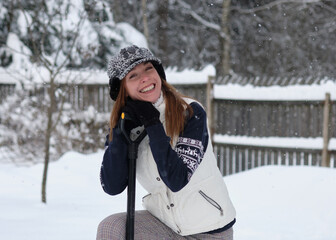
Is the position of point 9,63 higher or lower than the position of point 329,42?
lower

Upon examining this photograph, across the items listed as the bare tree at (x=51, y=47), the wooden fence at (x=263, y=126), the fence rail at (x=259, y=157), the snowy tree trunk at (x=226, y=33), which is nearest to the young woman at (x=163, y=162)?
the bare tree at (x=51, y=47)

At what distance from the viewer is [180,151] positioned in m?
2.25

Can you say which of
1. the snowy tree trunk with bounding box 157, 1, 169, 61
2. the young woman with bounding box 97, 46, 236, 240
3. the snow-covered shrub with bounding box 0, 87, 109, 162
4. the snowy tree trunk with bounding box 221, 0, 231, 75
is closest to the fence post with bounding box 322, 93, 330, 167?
the snow-covered shrub with bounding box 0, 87, 109, 162

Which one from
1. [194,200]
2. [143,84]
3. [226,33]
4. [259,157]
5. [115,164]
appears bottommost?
[259,157]

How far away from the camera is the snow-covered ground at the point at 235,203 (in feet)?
14.4

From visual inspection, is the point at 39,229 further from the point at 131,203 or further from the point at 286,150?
the point at 286,150

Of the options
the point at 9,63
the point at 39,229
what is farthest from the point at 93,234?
the point at 9,63

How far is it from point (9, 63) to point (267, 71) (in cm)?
1011

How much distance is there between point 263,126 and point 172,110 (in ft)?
17.1

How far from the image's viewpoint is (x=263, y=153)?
7316 mm

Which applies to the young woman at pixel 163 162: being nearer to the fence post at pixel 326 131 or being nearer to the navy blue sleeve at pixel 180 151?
the navy blue sleeve at pixel 180 151

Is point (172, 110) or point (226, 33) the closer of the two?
point (172, 110)

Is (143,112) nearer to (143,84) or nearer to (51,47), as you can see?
(143,84)

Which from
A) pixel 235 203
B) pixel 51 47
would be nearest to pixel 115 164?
pixel 235 203
